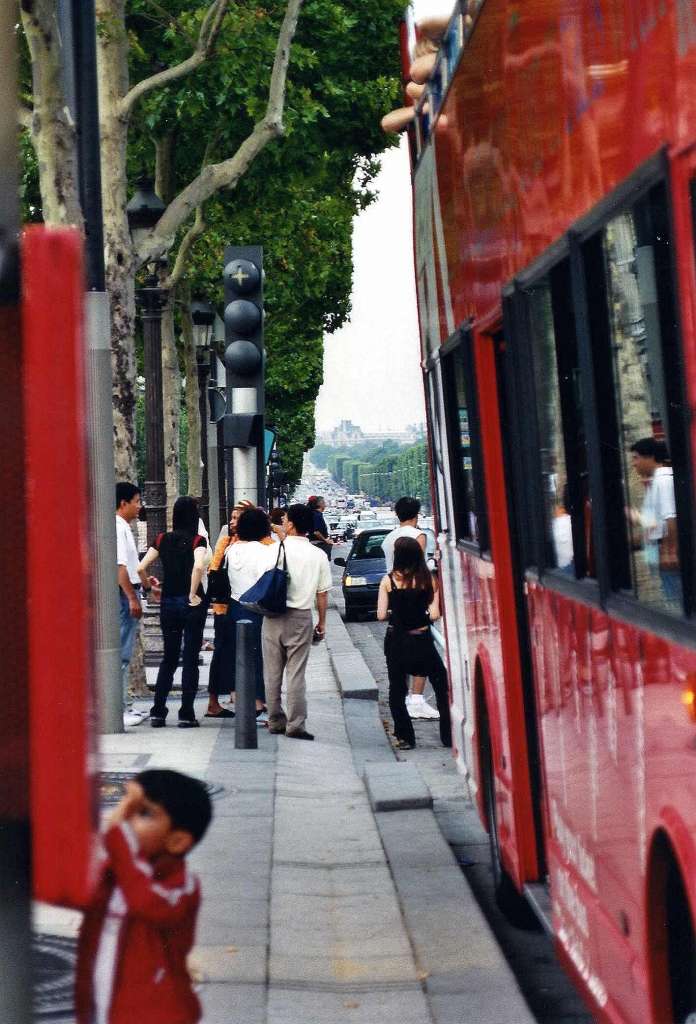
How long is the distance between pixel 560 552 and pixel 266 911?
260cm

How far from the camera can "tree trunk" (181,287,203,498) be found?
108ft

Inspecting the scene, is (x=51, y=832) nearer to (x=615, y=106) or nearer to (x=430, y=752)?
(x=615, y=106)

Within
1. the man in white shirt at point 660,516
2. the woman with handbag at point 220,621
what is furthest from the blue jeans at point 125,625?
the man in white shirt at point 660,516

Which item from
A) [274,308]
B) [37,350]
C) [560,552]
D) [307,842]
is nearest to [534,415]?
[560,552]

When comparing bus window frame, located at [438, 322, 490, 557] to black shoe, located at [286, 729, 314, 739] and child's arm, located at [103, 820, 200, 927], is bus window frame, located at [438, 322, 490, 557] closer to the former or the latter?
child's arm, located at [103, 820, 200, 927]

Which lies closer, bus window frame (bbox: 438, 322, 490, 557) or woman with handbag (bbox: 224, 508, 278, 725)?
bus window frame (bbox: 438, 322, 490, 557)

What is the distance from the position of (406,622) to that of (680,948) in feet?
27.4

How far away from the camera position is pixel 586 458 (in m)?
3.78

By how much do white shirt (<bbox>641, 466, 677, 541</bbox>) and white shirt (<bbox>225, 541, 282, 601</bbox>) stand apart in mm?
8001

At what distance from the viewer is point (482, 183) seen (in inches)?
211

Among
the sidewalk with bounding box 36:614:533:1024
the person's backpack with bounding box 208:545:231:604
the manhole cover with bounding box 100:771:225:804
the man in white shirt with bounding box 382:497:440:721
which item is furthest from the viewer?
the man in white shirt with bounding box 382:497:440:721

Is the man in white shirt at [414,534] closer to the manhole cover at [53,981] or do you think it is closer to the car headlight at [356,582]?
the manhole cover at [53,981]

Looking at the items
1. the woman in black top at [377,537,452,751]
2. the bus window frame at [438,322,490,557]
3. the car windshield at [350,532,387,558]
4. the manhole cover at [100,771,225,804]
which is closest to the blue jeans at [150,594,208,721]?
the woman in black top at [377,537,452,751]

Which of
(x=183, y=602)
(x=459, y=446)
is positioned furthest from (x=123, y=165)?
(x=459, y=446)
